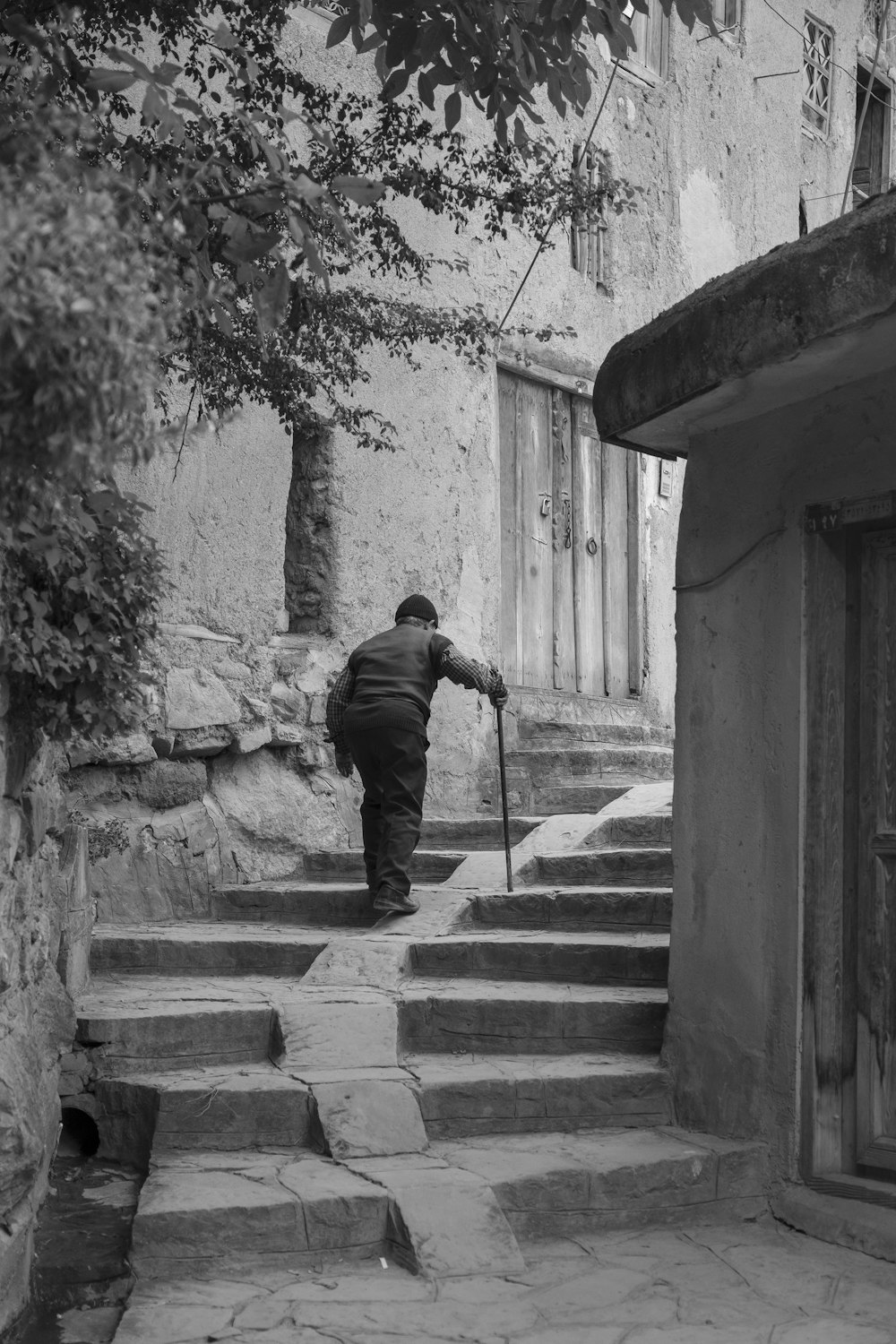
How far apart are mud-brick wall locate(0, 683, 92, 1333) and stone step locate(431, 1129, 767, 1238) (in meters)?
1.25

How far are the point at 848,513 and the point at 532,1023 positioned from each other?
7.15 feet

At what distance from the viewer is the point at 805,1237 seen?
166 inches

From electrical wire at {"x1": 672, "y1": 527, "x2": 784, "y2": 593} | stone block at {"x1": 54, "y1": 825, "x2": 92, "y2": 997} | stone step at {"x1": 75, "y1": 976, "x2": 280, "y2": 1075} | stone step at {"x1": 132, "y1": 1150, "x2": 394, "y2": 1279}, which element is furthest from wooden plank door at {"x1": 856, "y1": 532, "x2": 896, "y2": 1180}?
stone block at {"x1": 54, "y1": 825, "x2": 92, "y2": 997}

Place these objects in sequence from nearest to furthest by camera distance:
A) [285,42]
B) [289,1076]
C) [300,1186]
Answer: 1. [300,1186]
2. [289,1076]
3. [285,42]

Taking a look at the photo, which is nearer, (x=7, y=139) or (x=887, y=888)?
(x=7, y=139)

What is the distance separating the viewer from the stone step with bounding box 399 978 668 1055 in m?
5.17

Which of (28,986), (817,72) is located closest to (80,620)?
(28,986)

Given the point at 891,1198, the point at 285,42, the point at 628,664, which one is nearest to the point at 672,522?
the point at 628,664

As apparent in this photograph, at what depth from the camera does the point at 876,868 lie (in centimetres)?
434

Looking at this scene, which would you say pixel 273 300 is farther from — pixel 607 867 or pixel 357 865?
pixel 357 865

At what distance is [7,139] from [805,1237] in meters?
3.67

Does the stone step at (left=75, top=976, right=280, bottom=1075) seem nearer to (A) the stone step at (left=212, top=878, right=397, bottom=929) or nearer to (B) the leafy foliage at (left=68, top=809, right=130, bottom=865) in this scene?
(A) the stone step at (left=212, top=878, right=397, bottom=929)

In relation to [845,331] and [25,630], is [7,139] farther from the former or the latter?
[845,331]

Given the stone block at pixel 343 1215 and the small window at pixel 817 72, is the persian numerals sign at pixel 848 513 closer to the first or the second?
Result: the stone block at pixel 343 1215
